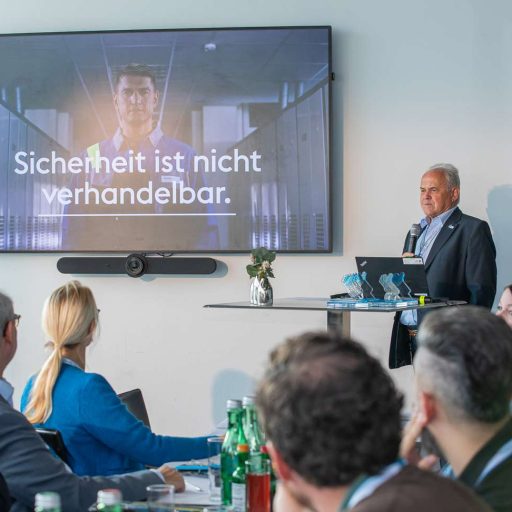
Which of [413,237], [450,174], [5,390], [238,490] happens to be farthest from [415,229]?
[238,490]

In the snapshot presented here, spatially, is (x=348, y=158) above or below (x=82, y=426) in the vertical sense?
above

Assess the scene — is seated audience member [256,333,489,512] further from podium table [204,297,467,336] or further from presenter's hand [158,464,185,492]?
podium table [204,297,467,336]

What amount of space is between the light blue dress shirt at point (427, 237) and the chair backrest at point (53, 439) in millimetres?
2645

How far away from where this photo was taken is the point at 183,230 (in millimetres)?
5723

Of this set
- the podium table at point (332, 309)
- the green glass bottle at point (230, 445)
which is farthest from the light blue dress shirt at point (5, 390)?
the podium table at point (332, 309)

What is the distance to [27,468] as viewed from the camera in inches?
92.0

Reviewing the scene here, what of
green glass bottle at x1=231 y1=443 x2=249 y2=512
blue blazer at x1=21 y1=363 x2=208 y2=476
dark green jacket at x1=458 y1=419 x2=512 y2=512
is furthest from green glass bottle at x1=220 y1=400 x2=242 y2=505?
dark green jacket at x1=458 y1=419 x2=512 y2=512

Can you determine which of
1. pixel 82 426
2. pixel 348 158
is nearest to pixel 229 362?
pixel 348 158

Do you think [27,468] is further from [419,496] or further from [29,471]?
[419,496]

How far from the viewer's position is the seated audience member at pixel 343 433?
1.28 metres

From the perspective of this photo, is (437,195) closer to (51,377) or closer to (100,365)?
(100,365)

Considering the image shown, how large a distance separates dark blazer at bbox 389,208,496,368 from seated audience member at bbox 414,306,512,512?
318cm

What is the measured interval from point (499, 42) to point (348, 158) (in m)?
1.09

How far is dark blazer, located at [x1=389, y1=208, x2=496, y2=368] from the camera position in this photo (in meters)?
4.89
